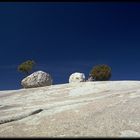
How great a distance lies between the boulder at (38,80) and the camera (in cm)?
5250

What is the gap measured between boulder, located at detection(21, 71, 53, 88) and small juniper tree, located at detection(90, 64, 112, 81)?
9.49 metres

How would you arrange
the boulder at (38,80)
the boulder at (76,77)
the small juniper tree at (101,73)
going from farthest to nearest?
the small juniper tree at (101,73)
the boulder at (76,77)
the boulder at (38,80)

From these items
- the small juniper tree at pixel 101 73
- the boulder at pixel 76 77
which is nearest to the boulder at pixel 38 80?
the boulder at pixel 76 77

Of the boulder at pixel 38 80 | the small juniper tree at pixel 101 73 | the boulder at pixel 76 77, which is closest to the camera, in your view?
the boulder at pixel 38 80

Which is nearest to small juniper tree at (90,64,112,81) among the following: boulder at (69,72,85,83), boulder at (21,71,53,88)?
boulder at (69,72,85,83)

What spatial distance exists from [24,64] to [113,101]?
40.7 m

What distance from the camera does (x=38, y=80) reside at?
52625 millimetres

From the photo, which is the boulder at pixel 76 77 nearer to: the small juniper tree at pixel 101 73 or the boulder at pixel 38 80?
the small juniper tree at pixel 101 73

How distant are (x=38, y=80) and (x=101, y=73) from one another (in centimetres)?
1247

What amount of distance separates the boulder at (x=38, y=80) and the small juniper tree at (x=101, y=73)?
374 inches

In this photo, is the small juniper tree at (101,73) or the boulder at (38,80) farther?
the small juniper tree at (101,73)

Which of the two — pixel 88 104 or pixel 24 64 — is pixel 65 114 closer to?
pixel 88 104

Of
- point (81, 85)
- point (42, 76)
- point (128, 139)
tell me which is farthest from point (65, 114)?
point (42, 76)

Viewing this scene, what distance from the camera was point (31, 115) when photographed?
81.3ft
